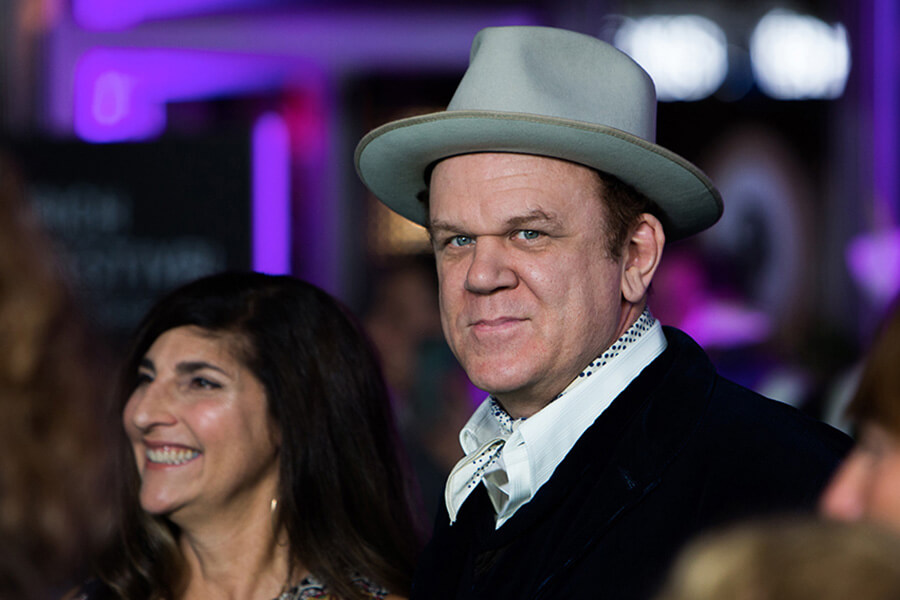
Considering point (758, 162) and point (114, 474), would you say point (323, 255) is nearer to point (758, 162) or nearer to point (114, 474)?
point (758, 162)

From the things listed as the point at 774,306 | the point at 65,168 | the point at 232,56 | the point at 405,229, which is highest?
the point at 232,56

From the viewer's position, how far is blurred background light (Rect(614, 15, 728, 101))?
6.83 metres

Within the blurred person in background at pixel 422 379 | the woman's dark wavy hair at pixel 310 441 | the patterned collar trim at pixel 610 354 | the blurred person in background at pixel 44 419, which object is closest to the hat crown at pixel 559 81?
the patterned collar trim at pixel 610 354

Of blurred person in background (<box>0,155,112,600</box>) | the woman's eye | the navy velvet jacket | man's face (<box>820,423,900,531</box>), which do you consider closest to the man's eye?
the navy velvet jacket

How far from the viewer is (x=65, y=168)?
3631mm

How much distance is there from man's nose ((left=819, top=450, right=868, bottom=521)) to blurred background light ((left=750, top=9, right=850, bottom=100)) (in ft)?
20.3

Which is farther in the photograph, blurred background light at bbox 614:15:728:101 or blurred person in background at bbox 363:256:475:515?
blurred background light at bbox 614:15:728:101

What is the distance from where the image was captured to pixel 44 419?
3025 millimetres

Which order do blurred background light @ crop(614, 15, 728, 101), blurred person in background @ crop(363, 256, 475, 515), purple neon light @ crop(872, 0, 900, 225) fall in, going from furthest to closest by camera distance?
blurred background light @ crop(614, 15, 728, 101) < purple neon light @ crop(872, 0, 900, 225) < blurred person in background @ crop(363, 256, 475, 515)

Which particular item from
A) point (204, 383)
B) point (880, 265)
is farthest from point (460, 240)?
point (880, 265)

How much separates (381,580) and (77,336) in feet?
4.11

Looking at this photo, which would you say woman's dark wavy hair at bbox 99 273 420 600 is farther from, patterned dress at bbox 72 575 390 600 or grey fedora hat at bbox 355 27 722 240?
grey fedora hat at bbox 355 27 722 240

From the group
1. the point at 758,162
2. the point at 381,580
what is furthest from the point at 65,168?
the point at 758,162

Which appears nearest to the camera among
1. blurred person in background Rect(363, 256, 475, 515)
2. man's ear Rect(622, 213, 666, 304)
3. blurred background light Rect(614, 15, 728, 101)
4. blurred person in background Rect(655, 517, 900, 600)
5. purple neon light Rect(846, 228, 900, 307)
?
blurred person in background Rect(655, 517, 900, 600)
